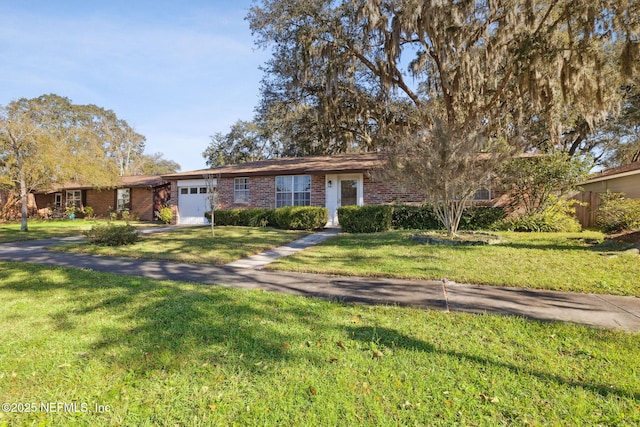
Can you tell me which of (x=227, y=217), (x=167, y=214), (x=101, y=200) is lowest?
(x=227, y=217)

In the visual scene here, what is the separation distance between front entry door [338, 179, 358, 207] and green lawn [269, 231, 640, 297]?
6.16 meters

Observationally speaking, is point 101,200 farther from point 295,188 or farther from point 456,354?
point 456,354

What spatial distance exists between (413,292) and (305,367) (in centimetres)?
262

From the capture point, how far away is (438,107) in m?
16.7

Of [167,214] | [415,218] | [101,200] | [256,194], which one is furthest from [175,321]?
[101,200]

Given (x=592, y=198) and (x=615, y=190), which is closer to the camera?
(x=592, y=198)

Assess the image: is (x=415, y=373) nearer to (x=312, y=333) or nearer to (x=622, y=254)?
(x=312, y=333)

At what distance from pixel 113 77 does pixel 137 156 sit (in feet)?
121

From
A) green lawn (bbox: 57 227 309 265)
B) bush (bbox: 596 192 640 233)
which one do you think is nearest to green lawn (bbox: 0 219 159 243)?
green lawn (bbox: 57 227 309 265)

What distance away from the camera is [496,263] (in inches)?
255

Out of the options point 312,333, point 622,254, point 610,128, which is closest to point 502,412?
point 312,333

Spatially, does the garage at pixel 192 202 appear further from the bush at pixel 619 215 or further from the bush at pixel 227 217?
the bush at pixel 619 215

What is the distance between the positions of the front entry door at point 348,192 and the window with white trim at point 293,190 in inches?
63.8

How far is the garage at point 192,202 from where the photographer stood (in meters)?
18.2
